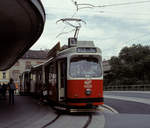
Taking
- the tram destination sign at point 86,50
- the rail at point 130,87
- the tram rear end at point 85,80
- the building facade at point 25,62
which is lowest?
the rail at point 130,87

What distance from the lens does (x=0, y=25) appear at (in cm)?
1573

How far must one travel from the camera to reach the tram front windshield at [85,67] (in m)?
13.2

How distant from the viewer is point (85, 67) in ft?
43.7

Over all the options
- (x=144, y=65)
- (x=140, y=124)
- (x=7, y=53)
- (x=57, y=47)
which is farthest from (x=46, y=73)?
(x=144, y=65)

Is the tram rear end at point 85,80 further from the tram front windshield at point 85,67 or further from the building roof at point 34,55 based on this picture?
the building roof at point 34,55

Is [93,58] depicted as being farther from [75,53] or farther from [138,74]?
[138,74]

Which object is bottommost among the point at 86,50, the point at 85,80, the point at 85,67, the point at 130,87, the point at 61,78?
the point at 130,87

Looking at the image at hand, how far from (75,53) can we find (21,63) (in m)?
71.4

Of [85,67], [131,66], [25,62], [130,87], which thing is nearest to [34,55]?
[25,62]

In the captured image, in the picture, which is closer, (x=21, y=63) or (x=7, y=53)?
(x=7, y=53)

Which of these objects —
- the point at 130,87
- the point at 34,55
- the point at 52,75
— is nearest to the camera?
the point at 52,75

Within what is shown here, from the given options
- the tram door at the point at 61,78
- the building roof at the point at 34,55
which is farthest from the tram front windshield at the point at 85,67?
the building roof at the point at 34,55

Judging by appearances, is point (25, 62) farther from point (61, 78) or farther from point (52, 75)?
point (61, 78)

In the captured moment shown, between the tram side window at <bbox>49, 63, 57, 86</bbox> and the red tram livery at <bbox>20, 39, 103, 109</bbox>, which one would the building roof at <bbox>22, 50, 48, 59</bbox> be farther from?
the red tram livery at <bbox>20, 39, 103, 109</bbox>
